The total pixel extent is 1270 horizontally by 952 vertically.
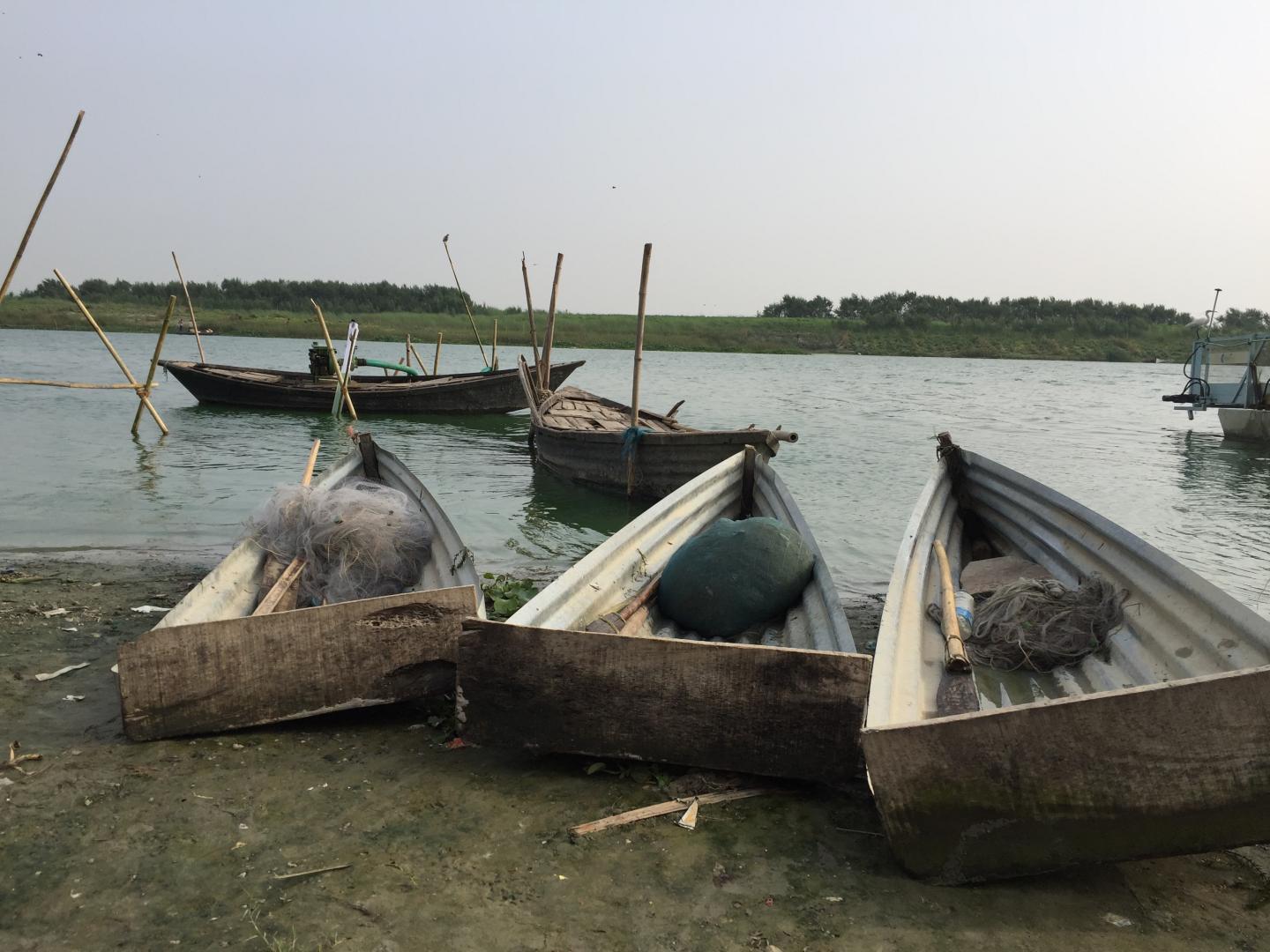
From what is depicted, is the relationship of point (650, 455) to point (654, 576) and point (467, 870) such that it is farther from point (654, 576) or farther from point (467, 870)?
point (467, 870)

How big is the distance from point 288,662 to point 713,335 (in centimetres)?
6486

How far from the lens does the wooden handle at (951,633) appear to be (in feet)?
12.9

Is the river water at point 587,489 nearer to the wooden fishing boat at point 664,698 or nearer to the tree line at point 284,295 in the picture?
the wooden fishing boat at point 664,698

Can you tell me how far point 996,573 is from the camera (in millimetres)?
5586

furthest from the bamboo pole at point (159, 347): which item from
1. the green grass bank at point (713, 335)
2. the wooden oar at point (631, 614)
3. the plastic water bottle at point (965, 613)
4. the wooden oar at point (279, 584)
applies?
the green grass bank at point (713, 335)

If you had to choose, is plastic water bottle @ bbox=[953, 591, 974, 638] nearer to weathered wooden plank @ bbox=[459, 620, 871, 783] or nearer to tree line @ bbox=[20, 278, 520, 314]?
weathered wooden plank @ bbox=[459, 620, 871, 783]

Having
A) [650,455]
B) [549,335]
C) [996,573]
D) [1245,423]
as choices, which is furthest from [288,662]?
[1245,423]

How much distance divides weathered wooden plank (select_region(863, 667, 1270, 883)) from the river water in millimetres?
4897

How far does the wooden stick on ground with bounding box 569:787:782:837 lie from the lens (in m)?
3.06

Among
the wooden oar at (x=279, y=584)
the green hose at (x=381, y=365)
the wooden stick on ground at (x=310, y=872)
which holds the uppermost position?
the green hose at (x=381, y=365)

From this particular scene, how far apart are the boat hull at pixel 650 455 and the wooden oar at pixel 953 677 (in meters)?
5.00

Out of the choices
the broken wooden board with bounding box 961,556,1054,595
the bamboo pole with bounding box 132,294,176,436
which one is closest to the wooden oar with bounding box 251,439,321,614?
the broken wooden board with bounding box 961,556,1054,595

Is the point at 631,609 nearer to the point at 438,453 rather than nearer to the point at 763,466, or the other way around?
the point at 763,466

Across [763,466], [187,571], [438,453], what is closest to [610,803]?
[763,466]
